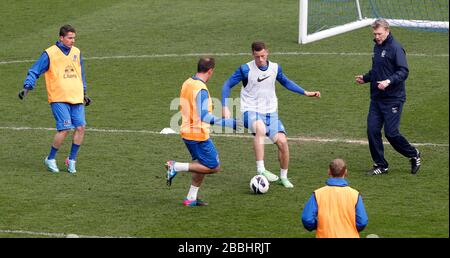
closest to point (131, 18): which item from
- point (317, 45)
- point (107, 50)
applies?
point (107, 50)

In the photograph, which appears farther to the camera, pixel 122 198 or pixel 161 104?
pixel 161 104

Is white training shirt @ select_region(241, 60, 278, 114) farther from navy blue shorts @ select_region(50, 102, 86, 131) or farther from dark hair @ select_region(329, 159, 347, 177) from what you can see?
dark hair @ select_region(329, 159, 347, 177)

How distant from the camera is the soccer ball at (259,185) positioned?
15.4m

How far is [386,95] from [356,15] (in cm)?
1037

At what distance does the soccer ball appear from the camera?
15422mm

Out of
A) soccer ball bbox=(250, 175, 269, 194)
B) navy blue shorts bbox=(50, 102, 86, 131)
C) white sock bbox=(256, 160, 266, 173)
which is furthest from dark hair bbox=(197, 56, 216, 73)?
navy blue shorts bbox=(50, 102, 86, 131)

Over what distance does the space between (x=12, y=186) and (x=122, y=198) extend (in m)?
1.77

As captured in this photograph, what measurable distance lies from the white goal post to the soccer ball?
9.44 m

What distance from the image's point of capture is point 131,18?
91.4ft

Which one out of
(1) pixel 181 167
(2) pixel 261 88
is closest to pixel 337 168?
(1) pixel 181 167

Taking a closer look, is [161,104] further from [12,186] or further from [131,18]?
[131,18]

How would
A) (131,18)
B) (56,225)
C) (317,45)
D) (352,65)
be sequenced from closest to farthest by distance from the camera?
(56,225) < (352,65) < (317,45) < (131,18)
